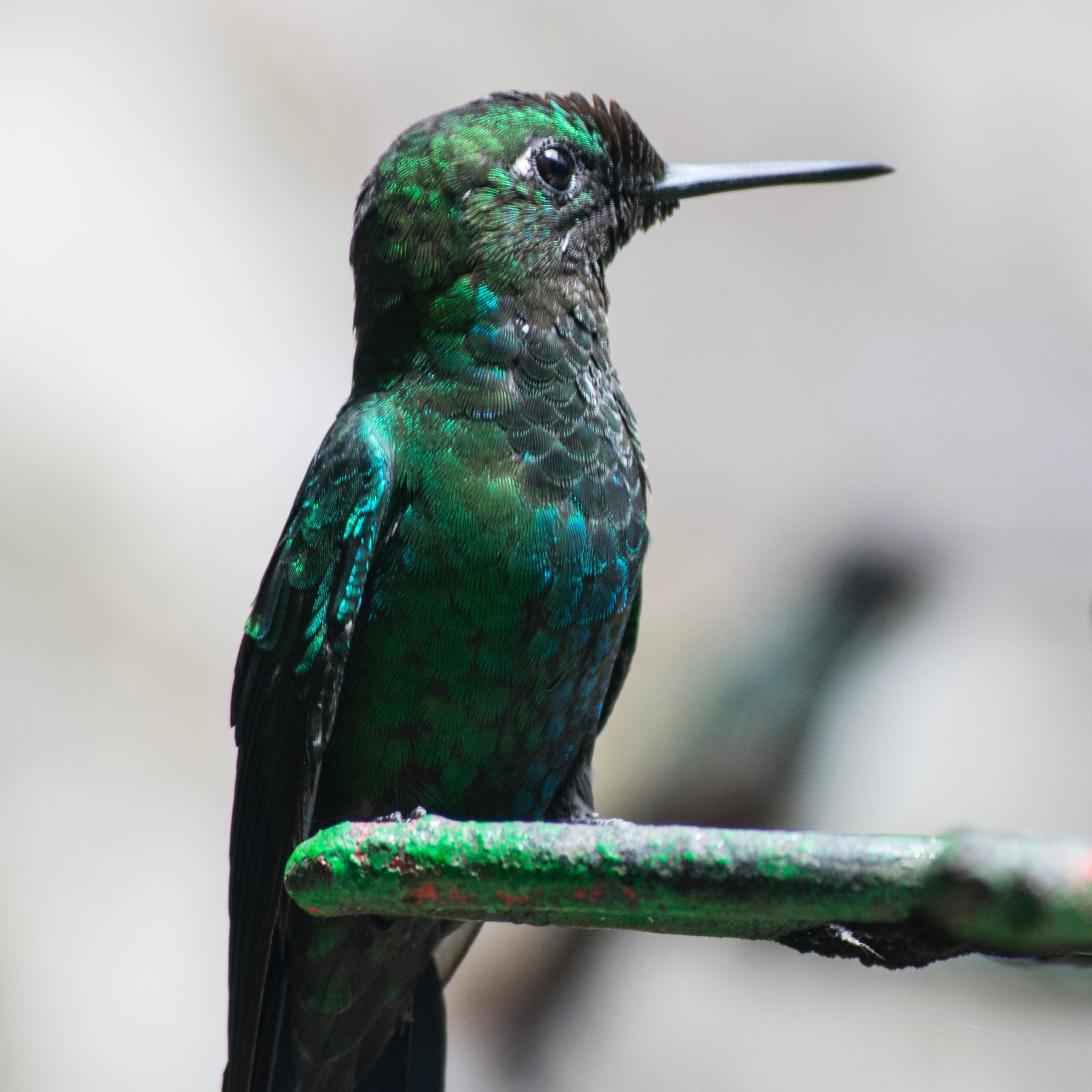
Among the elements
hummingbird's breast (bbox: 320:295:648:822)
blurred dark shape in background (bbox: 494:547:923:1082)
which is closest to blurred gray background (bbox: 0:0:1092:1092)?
blurred dark shape in background (bbox: 494:547:923:1082)

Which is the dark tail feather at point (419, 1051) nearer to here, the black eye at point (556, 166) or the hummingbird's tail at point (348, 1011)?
the hummingbird's tail at point (348, 1011)

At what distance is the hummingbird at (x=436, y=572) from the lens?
7.05 feet

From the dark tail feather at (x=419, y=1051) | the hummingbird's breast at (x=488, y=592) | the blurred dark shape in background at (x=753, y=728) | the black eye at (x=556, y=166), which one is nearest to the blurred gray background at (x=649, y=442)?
the blurred dark shape in background at (x=753, y=728)

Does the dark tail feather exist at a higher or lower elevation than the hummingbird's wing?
lower

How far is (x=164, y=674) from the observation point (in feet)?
17.6

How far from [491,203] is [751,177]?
23.0 inches

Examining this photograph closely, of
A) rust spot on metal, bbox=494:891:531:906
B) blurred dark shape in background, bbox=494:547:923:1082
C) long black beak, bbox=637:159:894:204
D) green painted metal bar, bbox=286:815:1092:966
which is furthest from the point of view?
blurred dark shape in background, bbox=494:547:923:1082

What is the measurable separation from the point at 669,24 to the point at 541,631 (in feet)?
15.7

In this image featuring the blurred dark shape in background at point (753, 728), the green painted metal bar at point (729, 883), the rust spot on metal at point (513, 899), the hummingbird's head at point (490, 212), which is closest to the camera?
the green painted metal bar at point (729, 883)

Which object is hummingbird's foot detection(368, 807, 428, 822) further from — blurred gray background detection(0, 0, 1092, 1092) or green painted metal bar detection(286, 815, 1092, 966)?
blurred gray background detection(0, 0, 1092, 1092)

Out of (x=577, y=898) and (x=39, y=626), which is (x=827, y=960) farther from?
(x=577, y=898)

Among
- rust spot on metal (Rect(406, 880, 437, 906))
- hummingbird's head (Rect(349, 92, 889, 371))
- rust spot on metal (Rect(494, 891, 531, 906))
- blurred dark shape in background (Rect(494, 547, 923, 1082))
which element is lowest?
blurred dark shape in background (Rect(494, 547, 923, 1082))

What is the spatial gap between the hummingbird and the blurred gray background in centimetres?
288

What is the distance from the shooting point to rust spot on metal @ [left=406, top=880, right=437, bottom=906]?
1529 mm
